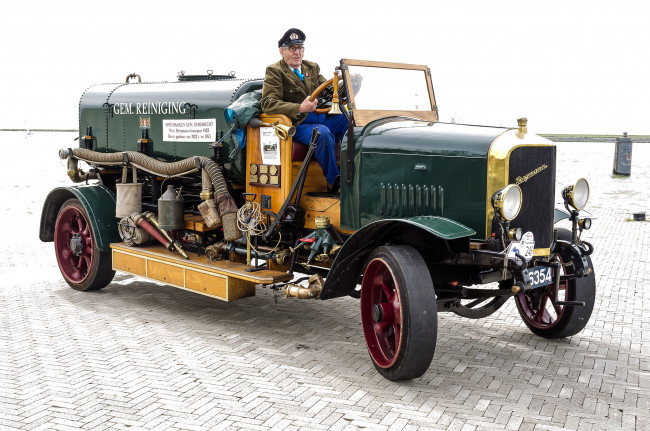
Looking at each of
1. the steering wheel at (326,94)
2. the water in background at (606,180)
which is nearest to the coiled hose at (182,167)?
the steering wheel at (326,94)

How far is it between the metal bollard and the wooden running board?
17.0 metres

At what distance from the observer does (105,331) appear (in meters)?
6.23

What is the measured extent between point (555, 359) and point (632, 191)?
14.1 m

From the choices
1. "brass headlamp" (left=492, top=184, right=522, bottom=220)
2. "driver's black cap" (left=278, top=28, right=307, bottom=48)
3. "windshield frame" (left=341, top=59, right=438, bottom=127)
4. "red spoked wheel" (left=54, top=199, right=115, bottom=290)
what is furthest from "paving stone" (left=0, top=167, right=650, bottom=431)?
"driver's black cap" (left=278, top=28, right=307, bottom=48)

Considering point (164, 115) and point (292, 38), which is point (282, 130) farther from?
point (164, 115)

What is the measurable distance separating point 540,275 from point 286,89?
114 inches

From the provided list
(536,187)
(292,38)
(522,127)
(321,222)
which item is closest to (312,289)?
(321,222)

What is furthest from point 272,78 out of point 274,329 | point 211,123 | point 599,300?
point 599,300

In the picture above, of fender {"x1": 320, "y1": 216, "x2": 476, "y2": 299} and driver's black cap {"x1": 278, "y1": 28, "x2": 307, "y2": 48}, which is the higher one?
driver's black cap {"x1": 278, "y1": 28, "x2": 307, "y2": 48}

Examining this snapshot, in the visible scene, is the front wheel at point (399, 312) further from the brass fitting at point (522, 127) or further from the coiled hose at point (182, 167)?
the coiled hose at point (182, 167)

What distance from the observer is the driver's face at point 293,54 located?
6.49 meters

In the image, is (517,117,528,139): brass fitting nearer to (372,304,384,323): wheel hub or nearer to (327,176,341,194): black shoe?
(372,304,384,323): wheel hub

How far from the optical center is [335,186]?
6332mm

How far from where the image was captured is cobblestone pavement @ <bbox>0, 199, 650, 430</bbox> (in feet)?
Result: 14.2
